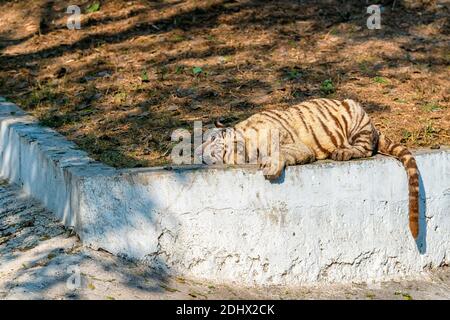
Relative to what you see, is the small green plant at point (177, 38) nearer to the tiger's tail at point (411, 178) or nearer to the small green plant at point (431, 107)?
the small green plant at point (431, 107)

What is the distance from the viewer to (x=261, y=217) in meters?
6.41

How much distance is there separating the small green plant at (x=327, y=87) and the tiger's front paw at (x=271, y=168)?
2540 millimetres

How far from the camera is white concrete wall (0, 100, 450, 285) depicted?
20.4ft

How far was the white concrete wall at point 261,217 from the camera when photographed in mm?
6215

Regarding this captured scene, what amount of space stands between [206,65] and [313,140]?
2827 mm

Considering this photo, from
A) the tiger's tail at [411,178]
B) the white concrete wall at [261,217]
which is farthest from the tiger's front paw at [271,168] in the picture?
the tiger's tail at [411,178]

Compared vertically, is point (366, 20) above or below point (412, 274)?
above

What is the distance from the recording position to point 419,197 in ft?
22.5

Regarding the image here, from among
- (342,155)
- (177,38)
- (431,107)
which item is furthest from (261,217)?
(177,38)

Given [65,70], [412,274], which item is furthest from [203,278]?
[65,70]

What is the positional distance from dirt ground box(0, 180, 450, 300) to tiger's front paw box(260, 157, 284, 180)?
828 millimetres

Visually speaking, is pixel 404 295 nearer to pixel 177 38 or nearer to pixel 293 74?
pixel 293 74

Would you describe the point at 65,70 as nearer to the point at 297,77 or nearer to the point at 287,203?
the point at 297,77

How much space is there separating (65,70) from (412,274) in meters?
4.61
